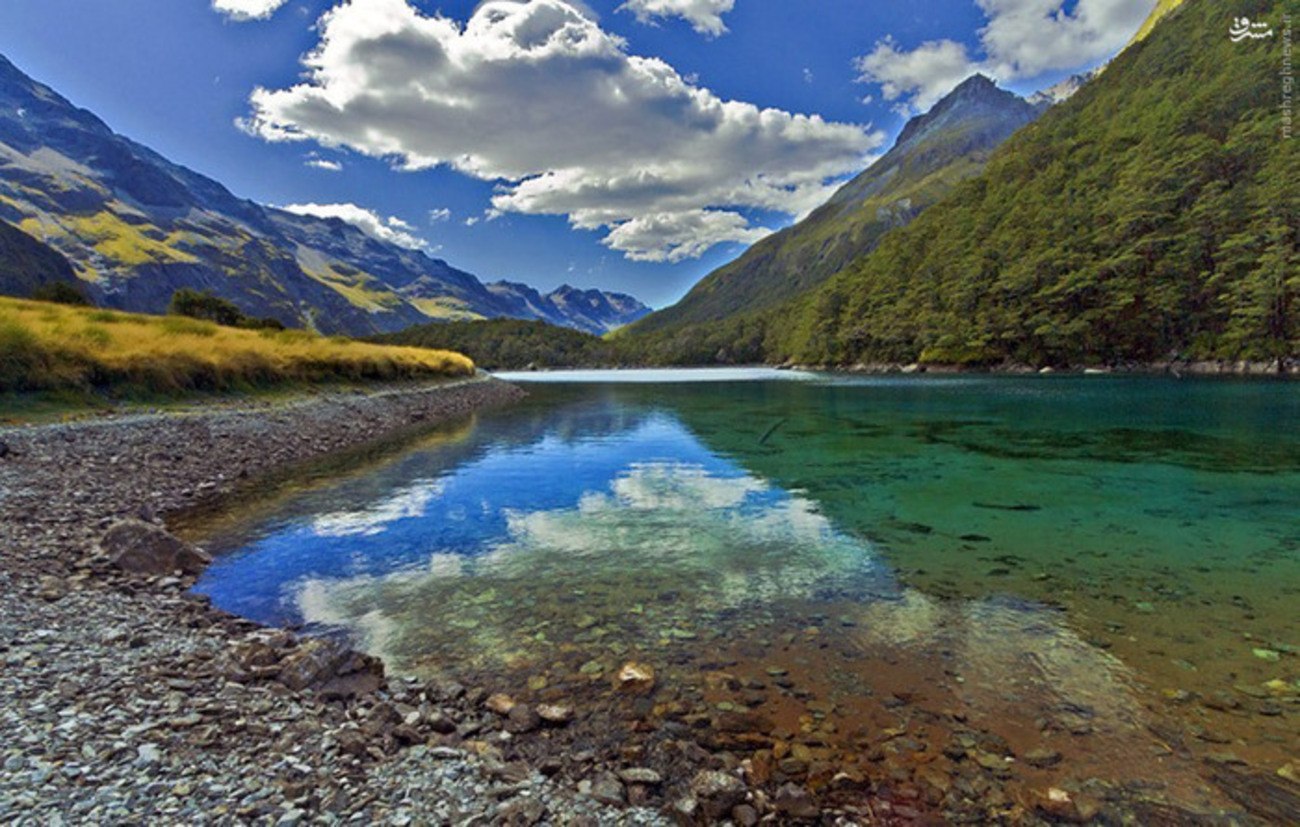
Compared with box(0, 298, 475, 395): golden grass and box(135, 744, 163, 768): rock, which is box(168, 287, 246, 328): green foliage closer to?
box(0, 298, 475, 395): golden grass

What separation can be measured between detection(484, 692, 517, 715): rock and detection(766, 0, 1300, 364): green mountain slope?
105 metres

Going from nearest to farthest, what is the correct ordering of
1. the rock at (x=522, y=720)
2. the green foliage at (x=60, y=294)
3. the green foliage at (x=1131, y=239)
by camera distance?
1. the rock at (x=522, y=720)
2. the green foliage at (x=60, y=294)
3. the green foliage at (x=1131, y=239)

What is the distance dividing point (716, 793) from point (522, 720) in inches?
110

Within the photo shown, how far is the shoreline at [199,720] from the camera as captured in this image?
5230mm

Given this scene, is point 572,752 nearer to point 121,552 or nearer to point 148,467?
point 121,552

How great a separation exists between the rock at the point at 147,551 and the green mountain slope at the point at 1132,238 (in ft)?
358

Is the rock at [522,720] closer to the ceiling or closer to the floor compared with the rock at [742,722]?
closer to the ceiling

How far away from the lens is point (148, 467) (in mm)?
21188

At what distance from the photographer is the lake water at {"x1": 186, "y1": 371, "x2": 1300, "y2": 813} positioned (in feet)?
23.2

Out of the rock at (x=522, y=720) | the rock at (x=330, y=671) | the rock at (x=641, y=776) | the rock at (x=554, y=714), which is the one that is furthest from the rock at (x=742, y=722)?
the rock at (x=330, y=671)

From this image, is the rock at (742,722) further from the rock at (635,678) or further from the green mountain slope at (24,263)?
the green mountain slope at (24,263)

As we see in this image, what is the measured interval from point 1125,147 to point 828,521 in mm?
161758
